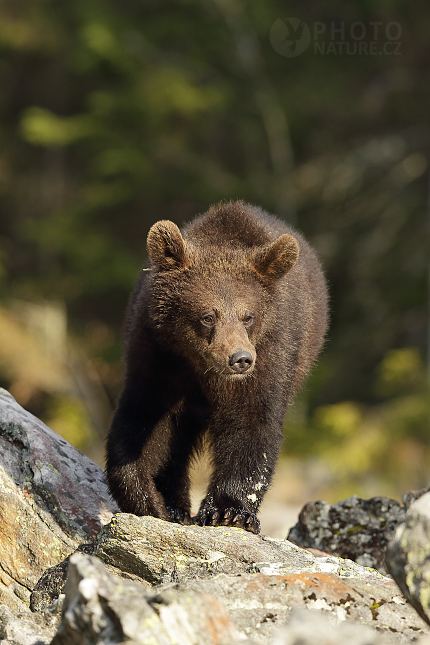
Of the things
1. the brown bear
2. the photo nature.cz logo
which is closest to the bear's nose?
the brown bear

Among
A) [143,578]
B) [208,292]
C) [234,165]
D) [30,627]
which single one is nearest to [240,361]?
[208,292]

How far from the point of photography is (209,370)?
17.9 feet

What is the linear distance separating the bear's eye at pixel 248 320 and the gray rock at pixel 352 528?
207cm

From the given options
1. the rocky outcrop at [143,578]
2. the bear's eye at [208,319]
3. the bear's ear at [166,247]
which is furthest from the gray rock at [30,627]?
the bear's ear at [166,247]

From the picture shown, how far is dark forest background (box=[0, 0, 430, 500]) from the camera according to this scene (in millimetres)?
20531

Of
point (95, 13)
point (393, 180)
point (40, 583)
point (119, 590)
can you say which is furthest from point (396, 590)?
point (95, 13)

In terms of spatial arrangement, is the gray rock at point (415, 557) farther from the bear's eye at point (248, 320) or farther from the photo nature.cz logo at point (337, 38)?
the photo nature.cz logo at point (337, 38)

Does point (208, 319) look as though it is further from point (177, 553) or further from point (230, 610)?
point (230, 610)

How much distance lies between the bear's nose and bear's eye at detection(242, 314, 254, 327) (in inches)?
17.7

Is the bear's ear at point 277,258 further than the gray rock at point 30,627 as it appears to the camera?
Yes

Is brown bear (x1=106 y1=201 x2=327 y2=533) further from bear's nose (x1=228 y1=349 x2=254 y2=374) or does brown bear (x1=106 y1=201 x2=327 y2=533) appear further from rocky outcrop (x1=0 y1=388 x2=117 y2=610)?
rocky outcrop (x1=0 y1=388 x2=117 y2=610)

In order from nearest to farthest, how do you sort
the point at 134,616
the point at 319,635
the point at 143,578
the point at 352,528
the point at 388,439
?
the point at 319,635 → the point at 134,616 → the point at 143,578 → the point at 352,528 → the point at 388,439

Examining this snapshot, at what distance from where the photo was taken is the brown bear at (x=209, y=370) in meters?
5.44

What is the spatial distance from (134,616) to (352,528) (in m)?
3.94
